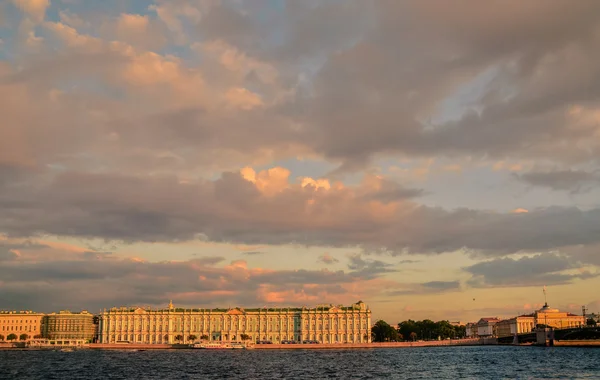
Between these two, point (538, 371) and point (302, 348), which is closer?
point (538, 371)

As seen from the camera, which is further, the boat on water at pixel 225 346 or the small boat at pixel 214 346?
the boat on water at pixel 225 346

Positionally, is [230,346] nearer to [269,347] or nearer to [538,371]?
[269,347]

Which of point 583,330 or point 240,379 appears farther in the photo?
point 583,330

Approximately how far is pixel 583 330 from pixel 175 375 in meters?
137

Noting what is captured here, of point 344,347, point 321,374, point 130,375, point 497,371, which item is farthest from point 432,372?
point 344,347

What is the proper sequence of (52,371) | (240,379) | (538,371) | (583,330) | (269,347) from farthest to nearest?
1. (269,347)
2. (583,330)
3. (52,371)
4. (538,371)
5. (240,379)

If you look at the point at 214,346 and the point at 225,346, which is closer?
the point at 214,346

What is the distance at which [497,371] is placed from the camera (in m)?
80.9

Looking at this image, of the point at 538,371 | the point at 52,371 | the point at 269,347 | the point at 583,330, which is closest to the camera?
the point at 538,371

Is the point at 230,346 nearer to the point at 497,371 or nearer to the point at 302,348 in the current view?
the point at 302,348

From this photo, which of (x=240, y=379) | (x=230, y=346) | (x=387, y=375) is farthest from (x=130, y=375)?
(x=230, y=346)

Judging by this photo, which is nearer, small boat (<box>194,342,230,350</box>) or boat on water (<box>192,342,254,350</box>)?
small boat (<box>194,342,230,350</box>)

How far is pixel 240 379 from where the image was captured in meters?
72.1

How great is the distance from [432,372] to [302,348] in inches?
4448
